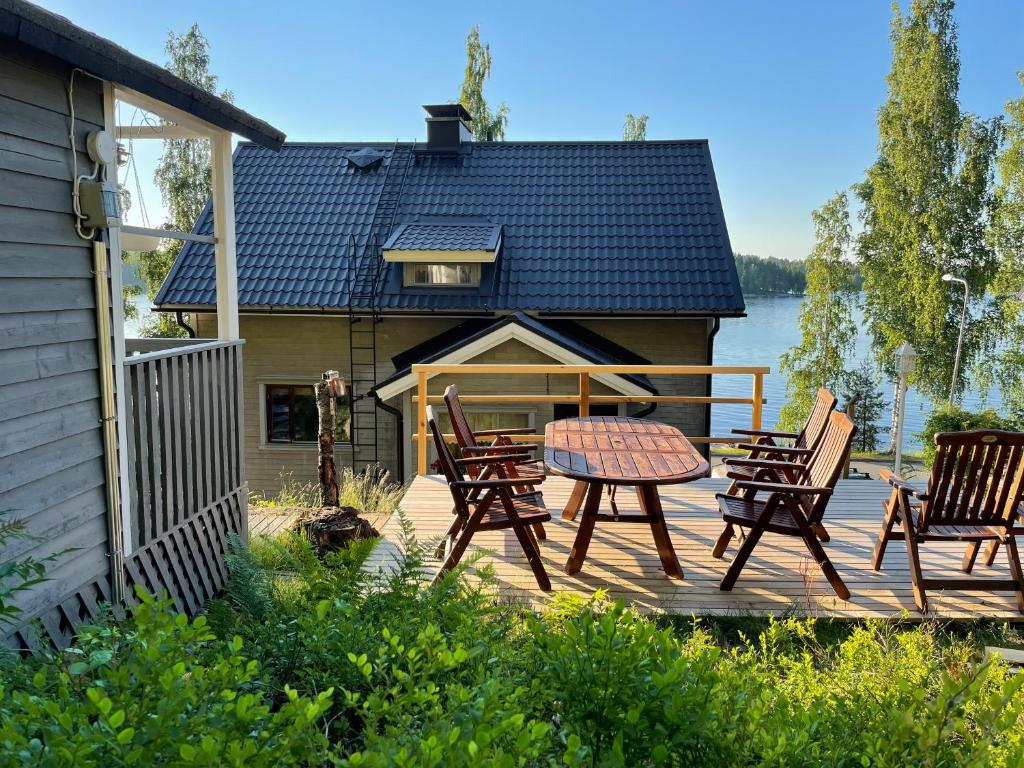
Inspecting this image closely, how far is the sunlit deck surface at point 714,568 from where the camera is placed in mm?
4402

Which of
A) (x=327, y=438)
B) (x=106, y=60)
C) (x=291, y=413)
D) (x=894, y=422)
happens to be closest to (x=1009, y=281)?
(x=894, y=422)

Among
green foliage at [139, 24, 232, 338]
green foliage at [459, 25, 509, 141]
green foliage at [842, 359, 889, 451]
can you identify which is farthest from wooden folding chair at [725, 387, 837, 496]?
green foliage at [842, 359, 889, 451]

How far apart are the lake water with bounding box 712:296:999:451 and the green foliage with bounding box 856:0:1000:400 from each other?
2.06 metres

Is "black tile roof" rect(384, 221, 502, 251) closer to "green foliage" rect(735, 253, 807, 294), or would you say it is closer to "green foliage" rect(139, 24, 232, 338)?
"green foliage" rect(139, 24, 232, 338)

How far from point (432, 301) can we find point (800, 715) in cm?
1151

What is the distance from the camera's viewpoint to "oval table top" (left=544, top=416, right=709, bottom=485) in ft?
14.2

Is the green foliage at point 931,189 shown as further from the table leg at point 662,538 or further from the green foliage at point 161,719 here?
the green foliage at point 161,719

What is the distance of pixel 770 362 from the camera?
4200 cm

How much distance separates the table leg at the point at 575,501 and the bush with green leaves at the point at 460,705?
3.15 meters

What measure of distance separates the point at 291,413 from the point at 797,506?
408 inches

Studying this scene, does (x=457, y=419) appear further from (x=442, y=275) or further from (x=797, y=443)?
(x=442, y=275)

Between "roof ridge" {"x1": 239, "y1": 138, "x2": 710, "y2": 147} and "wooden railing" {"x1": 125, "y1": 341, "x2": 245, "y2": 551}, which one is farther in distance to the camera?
"roof ridge" {"x1": 239, "y1": 138, "x2": 710, "y2": 147}

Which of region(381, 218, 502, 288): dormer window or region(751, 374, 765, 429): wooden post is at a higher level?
region(381, 218, 502, 288): dormer window

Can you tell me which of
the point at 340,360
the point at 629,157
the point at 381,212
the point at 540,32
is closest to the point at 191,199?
the point at 381,212
